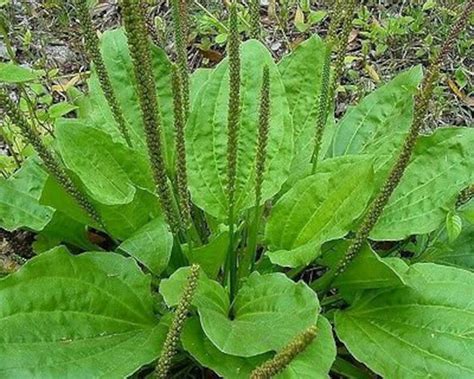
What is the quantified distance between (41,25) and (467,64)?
2225 millimetres

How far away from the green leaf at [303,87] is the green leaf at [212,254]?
1.85 ft

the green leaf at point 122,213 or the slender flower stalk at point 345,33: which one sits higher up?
the slender flower stalk at point 345,33

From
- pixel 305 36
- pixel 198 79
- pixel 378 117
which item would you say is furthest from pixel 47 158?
pixel 305 36

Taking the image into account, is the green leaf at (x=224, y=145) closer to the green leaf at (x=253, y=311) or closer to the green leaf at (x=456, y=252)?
the green leaf at (x=253, y=311)

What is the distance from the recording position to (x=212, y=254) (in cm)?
226

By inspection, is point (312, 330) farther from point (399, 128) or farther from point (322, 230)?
point (399, 128)

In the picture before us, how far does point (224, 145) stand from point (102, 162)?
0.41 meters

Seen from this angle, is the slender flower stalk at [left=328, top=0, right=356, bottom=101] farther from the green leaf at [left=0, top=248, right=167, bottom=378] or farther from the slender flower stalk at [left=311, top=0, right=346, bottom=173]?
the green leaf at [left=0, top=248, right=167, bottom=378]

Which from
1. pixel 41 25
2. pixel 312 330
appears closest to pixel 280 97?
pixel 312 330

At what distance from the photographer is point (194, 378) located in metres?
2.44

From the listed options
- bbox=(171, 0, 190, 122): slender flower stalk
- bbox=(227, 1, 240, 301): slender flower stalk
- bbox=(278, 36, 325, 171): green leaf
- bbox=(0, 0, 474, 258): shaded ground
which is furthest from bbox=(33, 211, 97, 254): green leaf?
bbox=(0, 0, 474, 258): shaded ground

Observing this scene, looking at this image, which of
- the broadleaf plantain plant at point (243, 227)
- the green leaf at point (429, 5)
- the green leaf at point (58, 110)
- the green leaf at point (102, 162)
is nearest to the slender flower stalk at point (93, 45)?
the broadleaf plantain plant at point (243, 227)

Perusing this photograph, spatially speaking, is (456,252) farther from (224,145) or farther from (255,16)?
(255,16)

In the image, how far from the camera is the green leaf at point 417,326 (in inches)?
84.3
